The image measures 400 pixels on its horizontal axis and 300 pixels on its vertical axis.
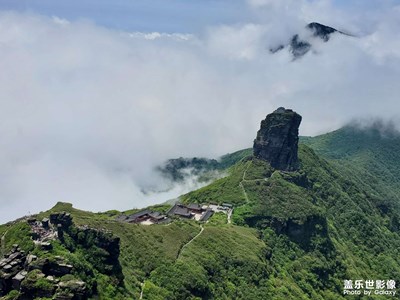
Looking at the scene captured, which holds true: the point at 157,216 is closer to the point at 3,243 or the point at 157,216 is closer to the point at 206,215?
the point at 206,215

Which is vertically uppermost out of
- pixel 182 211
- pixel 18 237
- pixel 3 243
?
pixel 182 211

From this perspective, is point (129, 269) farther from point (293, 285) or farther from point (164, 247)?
point (293, 285)

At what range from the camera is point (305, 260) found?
593ft

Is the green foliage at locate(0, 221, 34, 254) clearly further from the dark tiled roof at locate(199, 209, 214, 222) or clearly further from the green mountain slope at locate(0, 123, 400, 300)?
the dark tiled roof at locate(199, 209, 214, 222)

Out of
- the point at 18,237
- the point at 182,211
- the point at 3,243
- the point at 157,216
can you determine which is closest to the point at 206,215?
the point at 182,211

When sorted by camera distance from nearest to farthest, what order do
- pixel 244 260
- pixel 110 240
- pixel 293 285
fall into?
pixel 110 240 < pixel 244 260 < pixel 293 285

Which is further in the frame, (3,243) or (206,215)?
(206,215)

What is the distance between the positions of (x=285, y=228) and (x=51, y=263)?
125425 millimetres

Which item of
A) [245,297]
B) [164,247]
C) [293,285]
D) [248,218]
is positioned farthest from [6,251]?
[248,218]

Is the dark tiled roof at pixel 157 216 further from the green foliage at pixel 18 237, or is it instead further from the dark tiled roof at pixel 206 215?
the green foliage at pixel 18 237

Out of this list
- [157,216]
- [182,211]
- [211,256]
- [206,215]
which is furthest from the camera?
[182,211]

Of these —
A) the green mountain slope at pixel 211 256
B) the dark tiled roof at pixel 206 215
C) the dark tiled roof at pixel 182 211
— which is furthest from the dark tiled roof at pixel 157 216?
the dark tiled roof at pixel 206 215

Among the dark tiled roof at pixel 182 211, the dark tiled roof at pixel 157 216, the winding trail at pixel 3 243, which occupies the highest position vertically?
the dark tiled roof at pixel 182 211

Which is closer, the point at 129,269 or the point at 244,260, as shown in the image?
the point at 129,269
